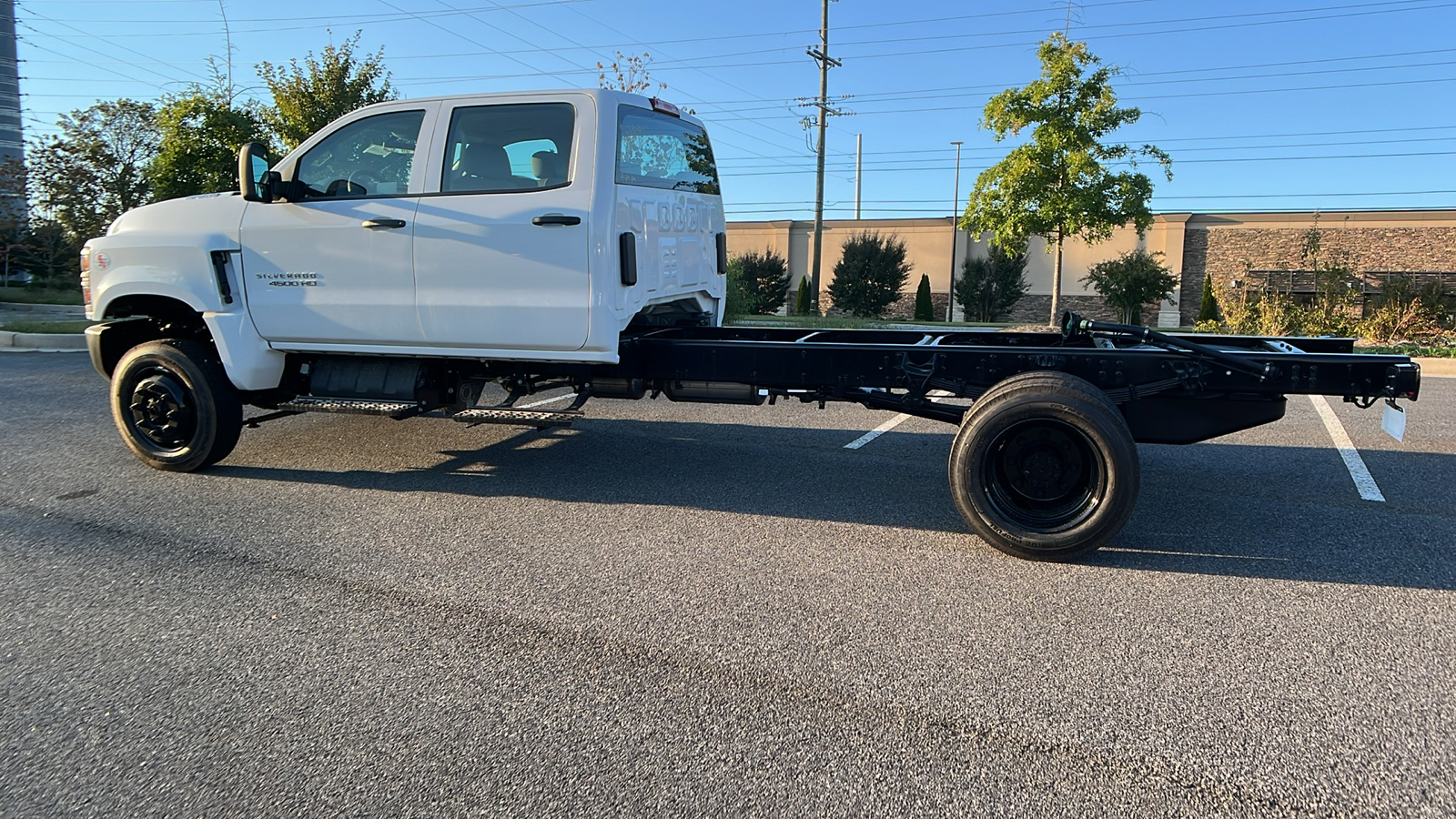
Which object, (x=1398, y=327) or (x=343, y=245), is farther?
(x=1398, y=327)

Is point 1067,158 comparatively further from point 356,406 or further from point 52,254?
point 52,254

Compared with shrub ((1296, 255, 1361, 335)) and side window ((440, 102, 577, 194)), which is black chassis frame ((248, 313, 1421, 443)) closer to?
side window ((440, 102, 577, 194))

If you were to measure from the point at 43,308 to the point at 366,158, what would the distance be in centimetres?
Result: 2066

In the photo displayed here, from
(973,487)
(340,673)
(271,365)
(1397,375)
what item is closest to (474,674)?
(340,673)

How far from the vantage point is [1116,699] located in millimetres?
3033

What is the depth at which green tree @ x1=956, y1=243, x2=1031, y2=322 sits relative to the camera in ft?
124

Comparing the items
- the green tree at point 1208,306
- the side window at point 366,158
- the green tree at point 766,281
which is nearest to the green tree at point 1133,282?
the green tree at point 1208,306

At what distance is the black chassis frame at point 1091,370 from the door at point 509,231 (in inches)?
22.5

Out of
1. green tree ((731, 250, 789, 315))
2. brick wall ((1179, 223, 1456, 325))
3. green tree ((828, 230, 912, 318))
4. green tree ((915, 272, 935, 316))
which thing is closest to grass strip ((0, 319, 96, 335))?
green tree ((731, 250, 789, 315))

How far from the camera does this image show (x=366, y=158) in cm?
558

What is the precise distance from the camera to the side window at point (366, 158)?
5465 mm

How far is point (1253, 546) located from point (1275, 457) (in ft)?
7.64

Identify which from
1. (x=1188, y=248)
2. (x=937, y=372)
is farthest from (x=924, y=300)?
(x=937, y=372)

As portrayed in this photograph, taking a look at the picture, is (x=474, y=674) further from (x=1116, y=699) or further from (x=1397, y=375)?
(x=1397, y=375)
